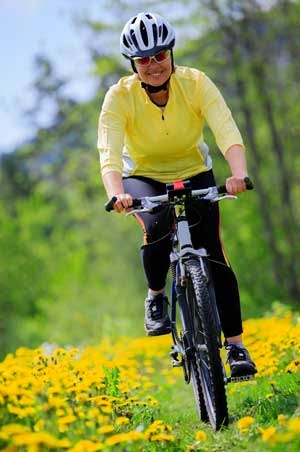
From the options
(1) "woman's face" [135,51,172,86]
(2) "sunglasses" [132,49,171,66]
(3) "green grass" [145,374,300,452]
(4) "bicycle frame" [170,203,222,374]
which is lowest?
(3) "green grass" [145,374,300,452]

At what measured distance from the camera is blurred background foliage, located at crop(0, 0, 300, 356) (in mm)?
20391

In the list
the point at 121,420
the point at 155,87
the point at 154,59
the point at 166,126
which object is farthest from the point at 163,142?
the point at 121,420

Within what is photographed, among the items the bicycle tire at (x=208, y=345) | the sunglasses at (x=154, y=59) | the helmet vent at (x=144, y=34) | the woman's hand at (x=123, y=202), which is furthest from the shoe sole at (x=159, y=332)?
the helmet vent at (x=144, y=34)

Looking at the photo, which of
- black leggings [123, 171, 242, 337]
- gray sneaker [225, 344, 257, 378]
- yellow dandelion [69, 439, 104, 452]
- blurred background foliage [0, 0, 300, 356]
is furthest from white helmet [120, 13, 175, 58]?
blurred background foliage [0, 0, 300, 356]

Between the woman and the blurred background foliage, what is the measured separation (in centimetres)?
940

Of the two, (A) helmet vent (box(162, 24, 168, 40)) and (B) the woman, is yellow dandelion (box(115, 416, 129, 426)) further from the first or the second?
(A) helmet vent (box(162, 24, 168, 40))

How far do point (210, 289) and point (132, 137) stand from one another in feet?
3.90

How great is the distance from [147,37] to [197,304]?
1.64 metres

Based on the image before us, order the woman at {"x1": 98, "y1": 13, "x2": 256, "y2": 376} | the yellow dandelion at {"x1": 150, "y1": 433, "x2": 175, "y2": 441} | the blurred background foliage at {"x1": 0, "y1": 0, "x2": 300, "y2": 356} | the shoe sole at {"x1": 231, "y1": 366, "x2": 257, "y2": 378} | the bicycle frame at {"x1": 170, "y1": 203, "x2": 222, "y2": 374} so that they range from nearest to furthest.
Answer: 1. the yellow dandelion at {"x1": 150, "y1": 433, "x2": 175, "y2": 441}
2. the bicycle frame at {"x1": 170, "y1": 203, "x2": 222, "y2": 374}
3. the shoe sole at {"x1": 231, "y1": 366, "x2": 257, "y2": 378}
4. the woman at {"x1": 98, "y1": 13, "x2": 256, "y2": 376}
5. the blurred background foliage at {"x1": 0, "y1": 0, "x2": 300, "y2": 356}

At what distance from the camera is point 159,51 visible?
4.90 meters

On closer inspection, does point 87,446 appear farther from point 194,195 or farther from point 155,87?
point 155,87

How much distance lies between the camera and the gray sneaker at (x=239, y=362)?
4828 millimetres

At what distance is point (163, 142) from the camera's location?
201 inches

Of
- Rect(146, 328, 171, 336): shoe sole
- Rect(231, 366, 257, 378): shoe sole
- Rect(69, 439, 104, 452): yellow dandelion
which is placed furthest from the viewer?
Rect(146, 328, 171, 336): shoe sole
